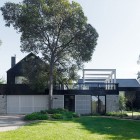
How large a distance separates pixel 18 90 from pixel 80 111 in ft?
23.2

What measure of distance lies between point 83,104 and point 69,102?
150 centimetres

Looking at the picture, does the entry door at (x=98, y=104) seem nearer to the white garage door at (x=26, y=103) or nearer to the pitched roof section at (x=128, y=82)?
the white garage door at (x=26, y=103)

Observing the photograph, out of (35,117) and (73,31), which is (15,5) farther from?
(35,117)

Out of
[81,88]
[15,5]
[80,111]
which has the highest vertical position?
[15,5]

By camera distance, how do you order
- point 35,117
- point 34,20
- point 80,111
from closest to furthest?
1. point 35,117
2. point 34,20
3. point 80,111

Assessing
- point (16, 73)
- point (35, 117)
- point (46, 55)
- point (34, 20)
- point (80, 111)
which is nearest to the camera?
point (35, 117)

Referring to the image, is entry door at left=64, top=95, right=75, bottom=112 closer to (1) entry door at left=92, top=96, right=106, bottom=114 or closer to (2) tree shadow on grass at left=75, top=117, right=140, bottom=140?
(1) entry door at left=92, top=96, right=106, bottom=114

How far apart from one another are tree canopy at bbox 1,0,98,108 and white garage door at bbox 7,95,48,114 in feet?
16.2

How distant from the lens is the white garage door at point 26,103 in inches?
1404

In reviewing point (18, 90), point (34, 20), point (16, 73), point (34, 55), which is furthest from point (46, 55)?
point (16, 73)

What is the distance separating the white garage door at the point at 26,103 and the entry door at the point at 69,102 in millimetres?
2259

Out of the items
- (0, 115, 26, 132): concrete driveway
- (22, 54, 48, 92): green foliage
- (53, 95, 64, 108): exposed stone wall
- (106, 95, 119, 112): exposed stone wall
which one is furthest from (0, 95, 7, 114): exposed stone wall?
(0, 115, 26, 132): concrete driveway

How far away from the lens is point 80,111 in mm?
34469

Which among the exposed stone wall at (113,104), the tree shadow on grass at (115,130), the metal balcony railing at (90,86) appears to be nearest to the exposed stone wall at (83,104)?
the metal balcony railing at (90,86)
